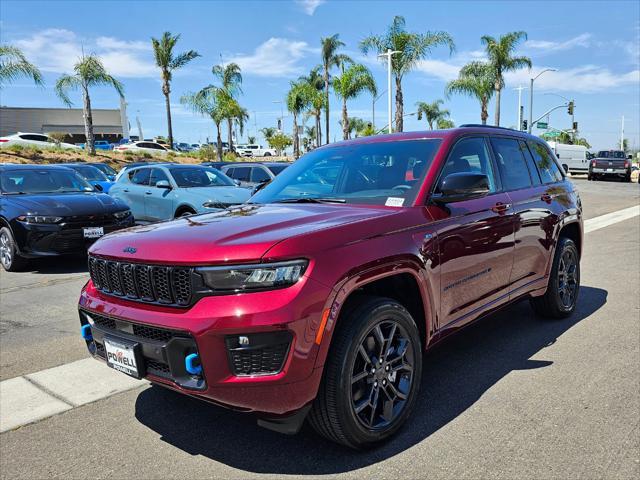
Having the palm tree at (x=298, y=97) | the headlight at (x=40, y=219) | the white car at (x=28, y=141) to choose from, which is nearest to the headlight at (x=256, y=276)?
the headlight at (x=40, y=219)

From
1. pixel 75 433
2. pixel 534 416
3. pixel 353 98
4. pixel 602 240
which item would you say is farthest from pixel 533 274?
pixel 353 98

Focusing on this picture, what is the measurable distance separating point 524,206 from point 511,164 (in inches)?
15.7

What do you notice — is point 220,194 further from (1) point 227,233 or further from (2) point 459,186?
(1) point 227,233

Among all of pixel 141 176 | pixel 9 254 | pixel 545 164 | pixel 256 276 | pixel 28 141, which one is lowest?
pixel 9 254

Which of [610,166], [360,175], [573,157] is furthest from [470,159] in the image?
[573,157]

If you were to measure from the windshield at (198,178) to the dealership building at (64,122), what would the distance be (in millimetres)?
64630

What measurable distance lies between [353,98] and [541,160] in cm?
3575

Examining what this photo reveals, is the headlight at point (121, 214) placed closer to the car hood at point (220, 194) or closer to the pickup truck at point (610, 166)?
the car hood at point (220, 194)

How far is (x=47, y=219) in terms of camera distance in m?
7.80

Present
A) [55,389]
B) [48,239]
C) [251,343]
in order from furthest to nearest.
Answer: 1. [48,239]
2. [55,389]
3. [251,343]

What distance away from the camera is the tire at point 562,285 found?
4953 mm

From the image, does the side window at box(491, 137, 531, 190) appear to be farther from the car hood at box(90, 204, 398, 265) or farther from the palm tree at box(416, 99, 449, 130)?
the palm tree at box(416, 99, 449, 130)

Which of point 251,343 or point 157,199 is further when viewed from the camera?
point 157,199

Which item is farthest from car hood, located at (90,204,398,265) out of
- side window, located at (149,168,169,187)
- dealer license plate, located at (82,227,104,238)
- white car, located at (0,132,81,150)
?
white car, located at (0,132,81,150)
